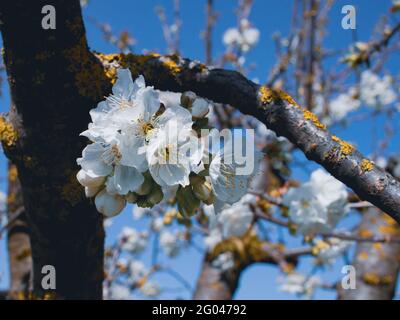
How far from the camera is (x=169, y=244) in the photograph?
21.3ft

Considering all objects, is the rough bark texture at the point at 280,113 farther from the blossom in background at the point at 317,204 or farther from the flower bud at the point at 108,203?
the blossom in background at the point at 317,204

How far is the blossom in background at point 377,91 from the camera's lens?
6.25 meters

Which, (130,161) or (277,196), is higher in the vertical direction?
(277,196)

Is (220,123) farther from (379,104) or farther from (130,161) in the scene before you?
(130,161)

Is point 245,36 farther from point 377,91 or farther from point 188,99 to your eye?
point 188,99

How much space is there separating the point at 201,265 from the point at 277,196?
2.29 metres

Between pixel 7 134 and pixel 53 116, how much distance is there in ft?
0.62

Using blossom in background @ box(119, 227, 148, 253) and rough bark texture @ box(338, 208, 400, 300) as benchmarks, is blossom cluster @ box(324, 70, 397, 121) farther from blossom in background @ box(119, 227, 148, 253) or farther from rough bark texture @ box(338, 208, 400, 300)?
blossom in background @ box(119, 227, 148, 253)

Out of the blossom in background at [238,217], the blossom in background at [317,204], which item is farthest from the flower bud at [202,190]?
the blossom in background at [238,217]

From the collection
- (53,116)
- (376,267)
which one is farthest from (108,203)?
(376,267)

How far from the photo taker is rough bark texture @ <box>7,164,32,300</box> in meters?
3.30

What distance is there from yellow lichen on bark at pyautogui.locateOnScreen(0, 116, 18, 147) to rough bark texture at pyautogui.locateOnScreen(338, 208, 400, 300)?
330 cm
